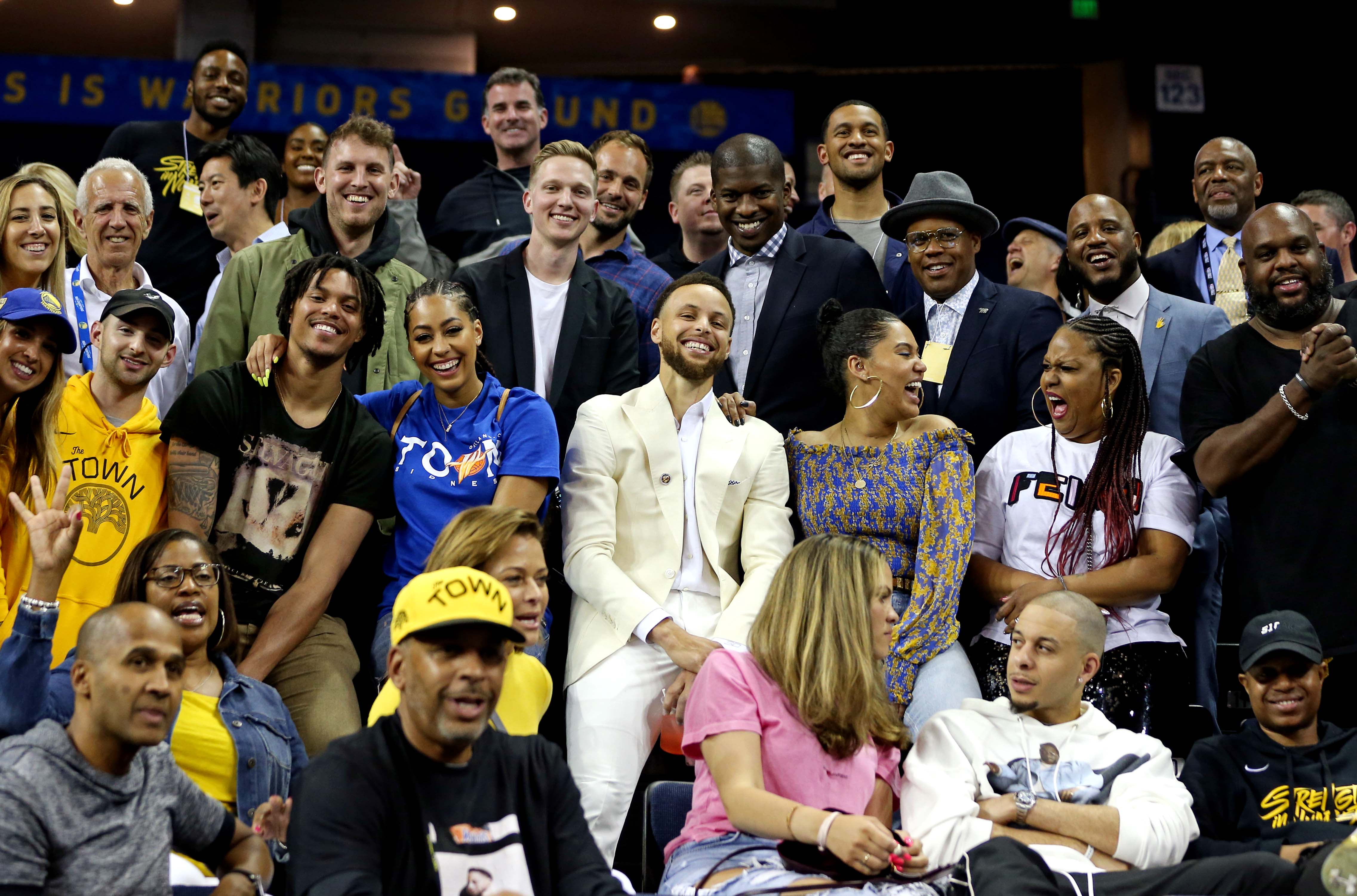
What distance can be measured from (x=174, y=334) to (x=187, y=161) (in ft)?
5.61

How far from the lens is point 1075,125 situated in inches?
377

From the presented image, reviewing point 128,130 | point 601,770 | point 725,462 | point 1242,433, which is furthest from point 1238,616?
point 128,130

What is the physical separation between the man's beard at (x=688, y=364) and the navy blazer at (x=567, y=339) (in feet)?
1.21

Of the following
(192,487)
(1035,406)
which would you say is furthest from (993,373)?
(192,487)

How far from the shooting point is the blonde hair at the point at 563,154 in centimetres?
473

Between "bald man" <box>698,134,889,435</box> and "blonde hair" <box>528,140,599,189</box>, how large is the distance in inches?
17.2

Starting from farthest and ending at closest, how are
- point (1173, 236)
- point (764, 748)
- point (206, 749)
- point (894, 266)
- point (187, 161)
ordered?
1. point (1173, 236)
2. point (187, 161)
3. point (894, 266)
4. point (206, 749)
5. point (764, 748)

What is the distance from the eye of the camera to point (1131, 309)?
4.65 m

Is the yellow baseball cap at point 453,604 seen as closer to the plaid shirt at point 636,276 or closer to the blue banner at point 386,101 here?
the plaid shirt at point 636,276

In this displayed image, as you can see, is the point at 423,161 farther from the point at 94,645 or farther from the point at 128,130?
the point at 94,645

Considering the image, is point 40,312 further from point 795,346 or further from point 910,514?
point 910,514

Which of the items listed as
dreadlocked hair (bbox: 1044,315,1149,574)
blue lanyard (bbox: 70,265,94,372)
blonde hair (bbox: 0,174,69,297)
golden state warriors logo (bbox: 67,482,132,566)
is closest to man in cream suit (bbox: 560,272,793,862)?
dreadlocked hair (bbox: 1044,315,1149,574)

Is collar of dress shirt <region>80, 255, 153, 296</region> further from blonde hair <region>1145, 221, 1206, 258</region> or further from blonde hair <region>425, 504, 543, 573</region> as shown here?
blonde hair <region>1145, 221, 1206, 258</region>

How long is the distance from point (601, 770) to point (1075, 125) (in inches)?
289
